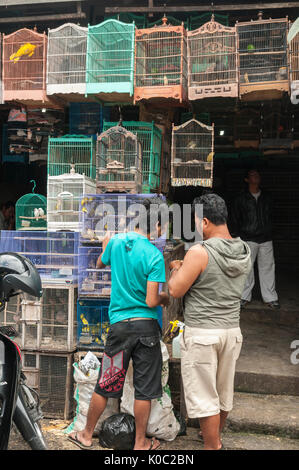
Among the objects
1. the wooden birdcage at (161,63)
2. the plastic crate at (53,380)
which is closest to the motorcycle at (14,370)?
the plastic crate at (53,380)

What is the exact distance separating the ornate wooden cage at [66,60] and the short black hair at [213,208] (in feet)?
9.19

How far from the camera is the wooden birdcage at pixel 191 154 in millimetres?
5707

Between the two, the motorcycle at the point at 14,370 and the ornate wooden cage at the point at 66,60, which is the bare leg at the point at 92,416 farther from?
the ornate wooden cage at the point at 66,60

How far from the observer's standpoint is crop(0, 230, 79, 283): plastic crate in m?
4.94

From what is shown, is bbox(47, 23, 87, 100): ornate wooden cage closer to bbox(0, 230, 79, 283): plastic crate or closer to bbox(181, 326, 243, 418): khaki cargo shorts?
bbox(0, 230, 79, 283): plastic crate

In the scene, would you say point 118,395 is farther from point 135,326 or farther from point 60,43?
point 60,43

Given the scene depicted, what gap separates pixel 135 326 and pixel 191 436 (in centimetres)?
134

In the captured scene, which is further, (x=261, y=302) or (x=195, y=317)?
(x=261, y=302)

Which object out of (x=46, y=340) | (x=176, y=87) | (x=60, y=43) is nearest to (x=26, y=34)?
(x=60, y=43)

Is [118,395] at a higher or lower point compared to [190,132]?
lower

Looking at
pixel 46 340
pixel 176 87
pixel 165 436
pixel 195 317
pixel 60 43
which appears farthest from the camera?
pixel 60 43

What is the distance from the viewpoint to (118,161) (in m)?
5.41

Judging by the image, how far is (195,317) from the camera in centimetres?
331

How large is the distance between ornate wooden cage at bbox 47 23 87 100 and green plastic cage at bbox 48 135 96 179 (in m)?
0.62
